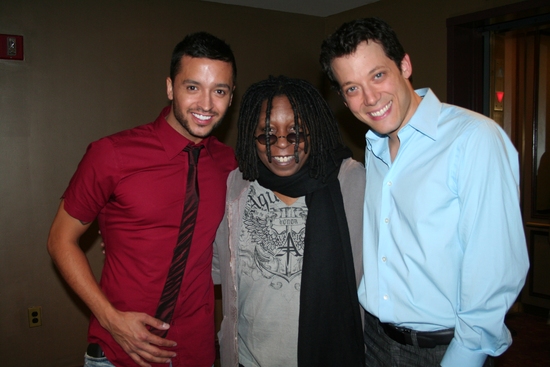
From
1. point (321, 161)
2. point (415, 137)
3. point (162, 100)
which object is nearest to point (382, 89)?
point (415, 137)

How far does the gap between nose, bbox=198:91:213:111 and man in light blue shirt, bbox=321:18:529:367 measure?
508 millimetres

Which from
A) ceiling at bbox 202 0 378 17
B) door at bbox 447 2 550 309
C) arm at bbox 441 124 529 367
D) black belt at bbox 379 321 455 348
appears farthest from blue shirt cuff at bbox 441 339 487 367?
ceiling at bbox 202 0 378 17

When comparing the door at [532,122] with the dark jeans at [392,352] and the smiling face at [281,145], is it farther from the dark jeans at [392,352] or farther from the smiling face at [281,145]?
the dark jeans at [392,352]

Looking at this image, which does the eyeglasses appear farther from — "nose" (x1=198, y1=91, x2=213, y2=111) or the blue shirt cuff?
the blue shirt cuff

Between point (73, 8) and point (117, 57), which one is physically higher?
point (73, 8)

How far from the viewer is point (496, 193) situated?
1240 millimetres

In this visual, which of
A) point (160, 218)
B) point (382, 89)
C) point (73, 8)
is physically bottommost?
point (160, 218)

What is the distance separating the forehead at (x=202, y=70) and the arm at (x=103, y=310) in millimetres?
757

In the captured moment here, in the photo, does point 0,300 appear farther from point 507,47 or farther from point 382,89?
point 507,47

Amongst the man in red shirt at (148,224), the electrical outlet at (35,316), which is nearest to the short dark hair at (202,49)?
the man in red shirt at (148,224)

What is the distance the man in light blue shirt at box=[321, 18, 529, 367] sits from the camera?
1.26 m

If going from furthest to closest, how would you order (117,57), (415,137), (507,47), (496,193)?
(507,47) → (117,57) → (415,137) → (496,193)

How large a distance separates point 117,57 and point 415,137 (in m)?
2.98

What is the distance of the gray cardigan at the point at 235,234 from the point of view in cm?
184
